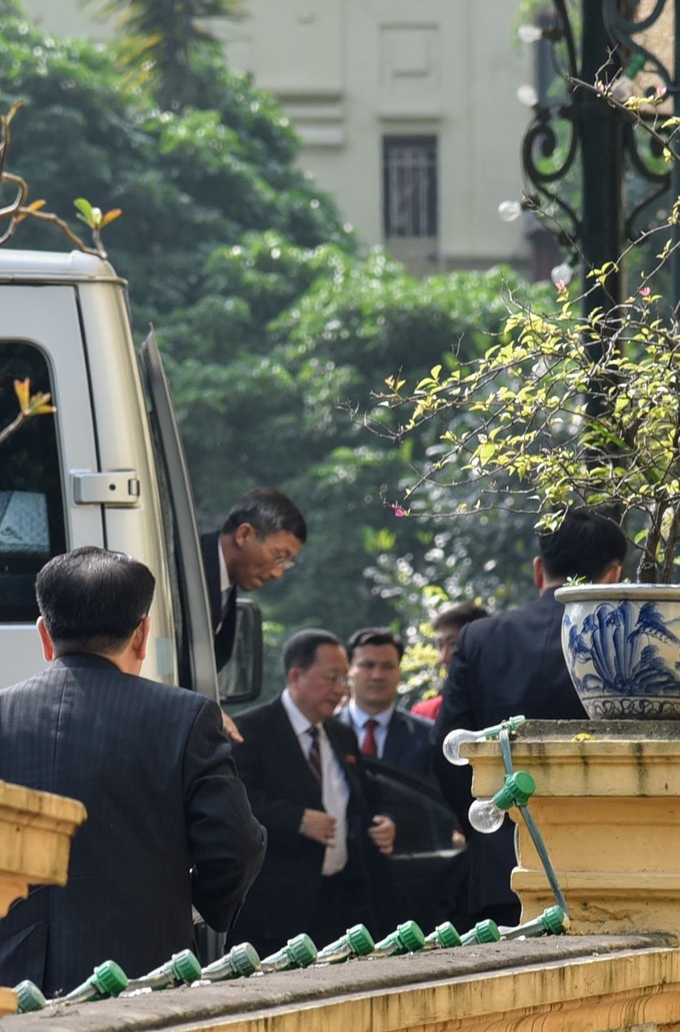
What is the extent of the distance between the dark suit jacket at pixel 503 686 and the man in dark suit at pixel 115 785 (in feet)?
5.27

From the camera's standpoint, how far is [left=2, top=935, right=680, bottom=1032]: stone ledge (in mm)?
2309

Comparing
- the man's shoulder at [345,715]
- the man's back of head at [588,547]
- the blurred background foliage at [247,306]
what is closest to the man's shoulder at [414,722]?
the man's shoulder at [345,715]

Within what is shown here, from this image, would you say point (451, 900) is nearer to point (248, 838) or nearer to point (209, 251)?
point (248, 838)

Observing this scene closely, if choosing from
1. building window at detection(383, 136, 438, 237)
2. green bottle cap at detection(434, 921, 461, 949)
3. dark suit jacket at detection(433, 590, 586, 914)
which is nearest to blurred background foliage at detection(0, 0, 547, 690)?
building window at detection(383, 136, 438, 237)

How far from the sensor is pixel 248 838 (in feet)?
11.5

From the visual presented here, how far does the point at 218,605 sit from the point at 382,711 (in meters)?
2.68

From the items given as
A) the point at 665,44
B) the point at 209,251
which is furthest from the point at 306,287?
the point at 665,44

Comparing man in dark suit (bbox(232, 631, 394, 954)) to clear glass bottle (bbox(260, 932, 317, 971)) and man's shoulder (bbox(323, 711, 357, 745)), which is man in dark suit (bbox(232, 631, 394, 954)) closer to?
man's shoulder (bbox(323, 711, 357, 745))

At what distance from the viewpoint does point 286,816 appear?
22.3 feet

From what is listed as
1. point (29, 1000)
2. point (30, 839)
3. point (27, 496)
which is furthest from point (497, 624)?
point (30, 839)

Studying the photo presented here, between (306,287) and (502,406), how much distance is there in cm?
2207

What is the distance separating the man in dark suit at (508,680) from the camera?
5.02 m

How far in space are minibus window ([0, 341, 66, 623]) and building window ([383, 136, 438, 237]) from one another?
3472 centimetres

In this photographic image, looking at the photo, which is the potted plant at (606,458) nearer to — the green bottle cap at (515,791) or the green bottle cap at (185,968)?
the green bottle cap at (515,791)
